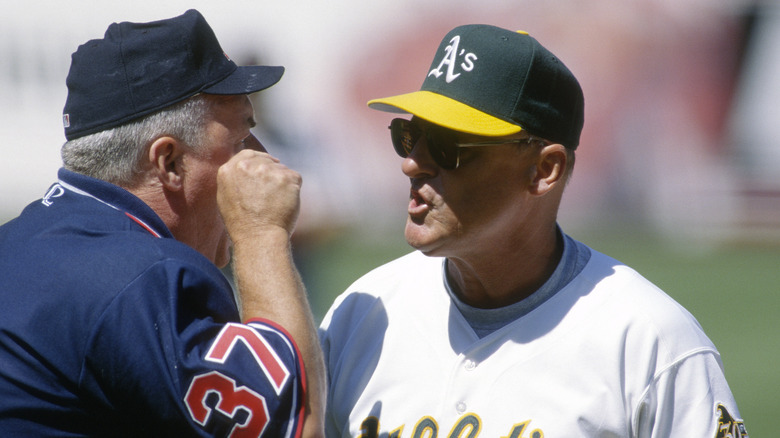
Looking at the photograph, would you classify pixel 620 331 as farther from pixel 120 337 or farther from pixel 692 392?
pixel 120 337

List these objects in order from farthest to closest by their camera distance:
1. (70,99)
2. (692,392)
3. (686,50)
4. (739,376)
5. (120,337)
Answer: (686,50) → (739,376) → (70,99) → (692,392) → (120,337)

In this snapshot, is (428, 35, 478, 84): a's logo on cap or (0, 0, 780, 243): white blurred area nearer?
(428, 35, 478, 84): a's logo on cap

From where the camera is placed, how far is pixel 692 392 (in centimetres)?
198

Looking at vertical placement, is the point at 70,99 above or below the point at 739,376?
above

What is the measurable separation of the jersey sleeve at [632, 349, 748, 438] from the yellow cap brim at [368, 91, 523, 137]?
2.44ft

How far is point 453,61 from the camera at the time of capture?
234cm


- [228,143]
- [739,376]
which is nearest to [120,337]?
[228,143]

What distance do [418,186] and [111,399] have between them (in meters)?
1.05

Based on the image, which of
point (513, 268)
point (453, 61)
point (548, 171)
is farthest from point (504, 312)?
point (453, 61)

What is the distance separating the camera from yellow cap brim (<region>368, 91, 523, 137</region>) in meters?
2.20

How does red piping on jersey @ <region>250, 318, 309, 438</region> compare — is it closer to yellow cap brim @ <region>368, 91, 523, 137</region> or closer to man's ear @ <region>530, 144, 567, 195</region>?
yellow cap brim @ <region>368, 91, 523, 137</region>

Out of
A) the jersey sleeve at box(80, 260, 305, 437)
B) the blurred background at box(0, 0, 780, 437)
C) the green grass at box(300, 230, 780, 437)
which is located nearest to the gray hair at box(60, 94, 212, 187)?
the jersey sleeve at box(80, 260, 305, 437)

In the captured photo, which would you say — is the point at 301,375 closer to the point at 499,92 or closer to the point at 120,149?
the point at 120,149

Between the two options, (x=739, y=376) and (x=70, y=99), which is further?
(x=739, y=376)
